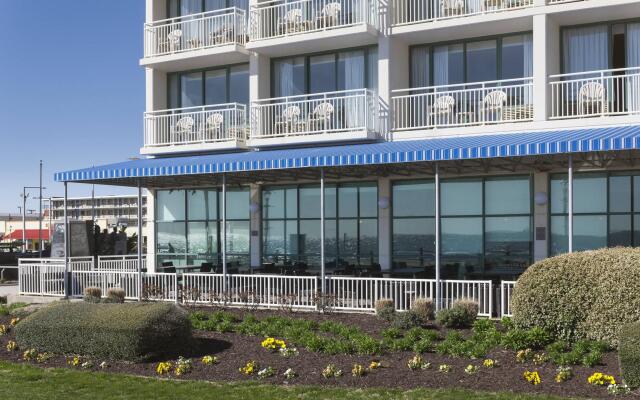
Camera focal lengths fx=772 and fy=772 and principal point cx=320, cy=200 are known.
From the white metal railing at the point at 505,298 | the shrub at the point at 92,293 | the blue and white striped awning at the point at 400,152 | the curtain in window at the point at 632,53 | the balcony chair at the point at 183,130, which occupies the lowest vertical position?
the shrub at the point at 92,293

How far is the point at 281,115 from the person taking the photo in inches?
934

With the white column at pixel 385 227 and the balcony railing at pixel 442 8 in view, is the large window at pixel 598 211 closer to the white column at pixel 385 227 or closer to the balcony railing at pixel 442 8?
the white column at pixel 385 227

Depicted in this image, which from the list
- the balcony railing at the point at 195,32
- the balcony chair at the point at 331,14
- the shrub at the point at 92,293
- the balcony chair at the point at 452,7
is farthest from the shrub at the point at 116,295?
the balcony chair at the point at 452,7

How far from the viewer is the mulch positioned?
10.7 metres

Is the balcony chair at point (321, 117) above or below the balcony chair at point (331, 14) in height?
below

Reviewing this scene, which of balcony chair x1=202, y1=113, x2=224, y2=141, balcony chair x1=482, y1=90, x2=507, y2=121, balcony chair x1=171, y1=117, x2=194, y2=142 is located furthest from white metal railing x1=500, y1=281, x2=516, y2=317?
balcony chair x1=171, y1=117, x2=194, y2=142

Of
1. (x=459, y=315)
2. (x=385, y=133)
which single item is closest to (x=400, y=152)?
(x=459, y=315)

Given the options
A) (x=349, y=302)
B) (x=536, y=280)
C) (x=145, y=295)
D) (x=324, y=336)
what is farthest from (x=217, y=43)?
(x=536, y=280)

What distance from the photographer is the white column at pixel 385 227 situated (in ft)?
72.6

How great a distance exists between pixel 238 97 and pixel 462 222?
28.8 feet

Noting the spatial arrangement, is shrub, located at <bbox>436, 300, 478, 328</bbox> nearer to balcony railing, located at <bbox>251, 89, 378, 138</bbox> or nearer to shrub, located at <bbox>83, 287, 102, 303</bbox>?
balcony railing, located at <bbox>251, 89, 378, 138</bbox>

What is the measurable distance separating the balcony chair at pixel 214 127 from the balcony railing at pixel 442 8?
20.7 feet

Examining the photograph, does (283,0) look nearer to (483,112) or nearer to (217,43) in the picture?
(217,43)

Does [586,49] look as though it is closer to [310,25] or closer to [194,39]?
[310,25]
